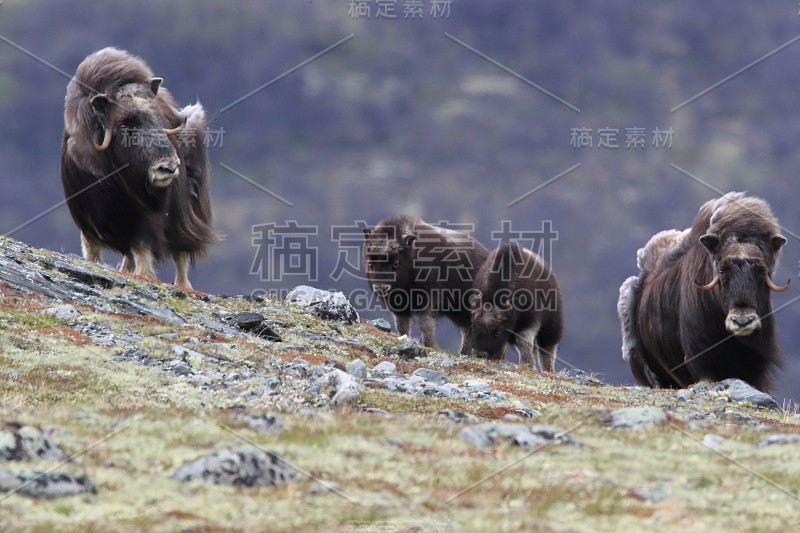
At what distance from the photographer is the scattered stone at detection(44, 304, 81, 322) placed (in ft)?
40.2

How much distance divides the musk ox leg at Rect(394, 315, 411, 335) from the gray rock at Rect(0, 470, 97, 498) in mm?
13281

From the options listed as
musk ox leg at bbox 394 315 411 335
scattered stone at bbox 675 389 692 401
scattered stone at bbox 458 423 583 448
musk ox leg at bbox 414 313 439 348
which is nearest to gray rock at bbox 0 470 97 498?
scattered stone at bbox 458 423 583 448

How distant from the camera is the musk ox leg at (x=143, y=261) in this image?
17.3 m

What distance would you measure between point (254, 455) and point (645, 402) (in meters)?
7.93

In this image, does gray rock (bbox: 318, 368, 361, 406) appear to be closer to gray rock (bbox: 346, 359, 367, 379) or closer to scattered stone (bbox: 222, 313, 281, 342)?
gray rock (bbox: 346, 359, 367, 379)

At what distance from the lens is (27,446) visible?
5.52m

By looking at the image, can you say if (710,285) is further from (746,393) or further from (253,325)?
(253,325)

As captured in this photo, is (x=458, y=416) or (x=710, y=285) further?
(x=710, y=285)

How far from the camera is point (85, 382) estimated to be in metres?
9.36

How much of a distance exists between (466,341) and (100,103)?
23.6 ft

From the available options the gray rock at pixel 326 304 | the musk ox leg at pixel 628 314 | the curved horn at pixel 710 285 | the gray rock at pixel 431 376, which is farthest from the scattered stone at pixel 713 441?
the gray rock at pixel 326 304

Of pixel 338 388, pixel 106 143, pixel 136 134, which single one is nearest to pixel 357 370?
pixel 338 388

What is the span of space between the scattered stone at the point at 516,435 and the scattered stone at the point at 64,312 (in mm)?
6820

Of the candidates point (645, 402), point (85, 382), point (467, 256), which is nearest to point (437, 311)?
point (467, 256)
